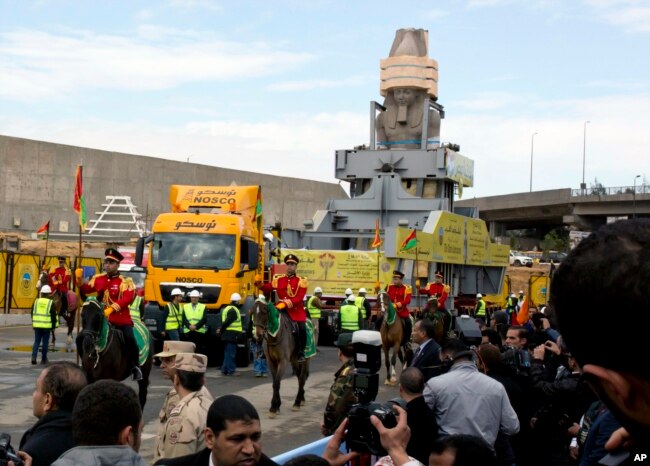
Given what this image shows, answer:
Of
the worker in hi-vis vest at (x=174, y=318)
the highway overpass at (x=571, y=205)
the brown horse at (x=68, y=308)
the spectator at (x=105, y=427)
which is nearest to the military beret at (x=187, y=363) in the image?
the spectator at (x=105, y=427)

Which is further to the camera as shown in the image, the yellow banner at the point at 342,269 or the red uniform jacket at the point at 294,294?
the yellow banner at the point at 342,269

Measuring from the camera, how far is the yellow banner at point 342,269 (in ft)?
92.0

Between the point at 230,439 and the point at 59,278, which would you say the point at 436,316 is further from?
the point at 230,439

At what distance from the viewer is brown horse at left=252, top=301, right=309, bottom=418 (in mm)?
15203

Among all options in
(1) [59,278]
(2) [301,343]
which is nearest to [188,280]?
(2) [301,343]

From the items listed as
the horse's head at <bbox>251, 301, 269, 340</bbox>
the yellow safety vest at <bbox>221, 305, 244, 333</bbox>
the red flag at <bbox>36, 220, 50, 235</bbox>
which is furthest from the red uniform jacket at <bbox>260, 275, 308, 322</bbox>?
the red flag at <bbox>36, 220, 50, 235</bbox>

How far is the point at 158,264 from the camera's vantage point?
2203cm

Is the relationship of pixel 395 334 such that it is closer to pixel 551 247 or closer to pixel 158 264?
pixel 158 264

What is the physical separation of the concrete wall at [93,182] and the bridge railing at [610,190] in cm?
1767

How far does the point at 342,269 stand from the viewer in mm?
28453

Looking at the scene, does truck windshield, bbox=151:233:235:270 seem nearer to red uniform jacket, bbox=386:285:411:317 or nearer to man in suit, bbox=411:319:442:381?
red uniform jacket, bbox=386:285:411:317

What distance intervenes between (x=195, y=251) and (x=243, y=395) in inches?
235

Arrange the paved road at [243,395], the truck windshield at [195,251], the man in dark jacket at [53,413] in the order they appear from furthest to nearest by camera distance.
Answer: the truck windshield at [195,251]
the paved road at [243,395]
the man in dark jacket at [53,413]

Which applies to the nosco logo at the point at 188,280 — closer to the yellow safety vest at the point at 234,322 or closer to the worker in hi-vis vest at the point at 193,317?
the worker in hi-vis vest at the point at 193,317
